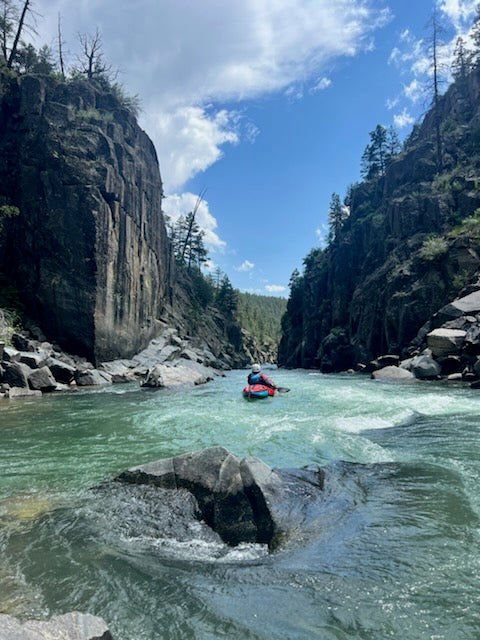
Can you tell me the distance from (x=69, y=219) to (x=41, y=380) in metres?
12.4

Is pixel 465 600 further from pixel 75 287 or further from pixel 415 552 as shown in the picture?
pixel 75 287

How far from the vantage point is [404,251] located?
37.5m

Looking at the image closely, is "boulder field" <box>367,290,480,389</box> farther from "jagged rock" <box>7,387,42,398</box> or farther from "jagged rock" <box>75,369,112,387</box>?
"jagged rock" <box>7,387,42,398</box>

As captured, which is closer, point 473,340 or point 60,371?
point 473,340

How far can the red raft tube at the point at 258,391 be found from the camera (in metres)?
16.4

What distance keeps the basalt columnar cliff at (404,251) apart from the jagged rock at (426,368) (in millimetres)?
7378

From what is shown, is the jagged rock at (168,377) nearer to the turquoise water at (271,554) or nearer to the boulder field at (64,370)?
the boulder field at (64,370)

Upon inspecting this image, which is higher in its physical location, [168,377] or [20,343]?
[20,343]

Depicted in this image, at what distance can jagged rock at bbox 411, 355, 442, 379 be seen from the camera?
804 inches

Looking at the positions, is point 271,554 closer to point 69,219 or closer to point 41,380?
point 41,380

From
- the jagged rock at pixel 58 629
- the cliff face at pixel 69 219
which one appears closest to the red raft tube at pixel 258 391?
the cliff face at pixel 69 219

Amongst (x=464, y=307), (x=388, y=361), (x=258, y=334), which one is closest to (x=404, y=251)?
(x=388, y=361)

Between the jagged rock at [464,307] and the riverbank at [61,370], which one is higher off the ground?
the jagged rock at [464,307]

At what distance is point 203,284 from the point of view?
216 feet
